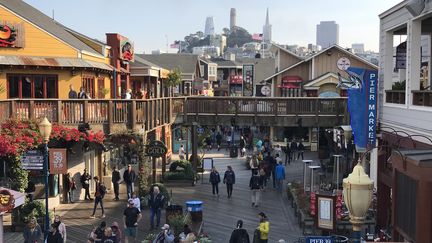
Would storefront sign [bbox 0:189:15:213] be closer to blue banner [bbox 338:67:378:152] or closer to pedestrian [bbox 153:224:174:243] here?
pedestrian [bbox 153:224:174:243]

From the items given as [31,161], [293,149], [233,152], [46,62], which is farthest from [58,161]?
[233,152]

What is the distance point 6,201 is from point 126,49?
20170mm

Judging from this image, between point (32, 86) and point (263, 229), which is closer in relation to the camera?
point (263, 229)

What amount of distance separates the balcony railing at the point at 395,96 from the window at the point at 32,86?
541 inches

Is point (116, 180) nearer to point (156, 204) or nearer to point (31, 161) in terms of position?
point (31, 161)

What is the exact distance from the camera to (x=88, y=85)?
26562 millimetres

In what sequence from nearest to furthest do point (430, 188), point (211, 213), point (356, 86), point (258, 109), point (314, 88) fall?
1. point (430, 188)
2. point (356, 86)
3. point (211, 213)
4. point (258, 109)
5. point (314, 88)

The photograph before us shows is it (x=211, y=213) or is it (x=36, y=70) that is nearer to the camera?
(x=211, y=213)

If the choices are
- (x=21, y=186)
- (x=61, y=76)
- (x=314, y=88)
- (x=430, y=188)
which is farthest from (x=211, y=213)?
(x=314, y=88)

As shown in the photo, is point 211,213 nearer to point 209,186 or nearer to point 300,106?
point 209,186

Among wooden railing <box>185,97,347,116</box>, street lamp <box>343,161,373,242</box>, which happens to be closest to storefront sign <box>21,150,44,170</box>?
wooden railing <box>185,97,347,116</box>

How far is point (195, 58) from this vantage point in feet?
200

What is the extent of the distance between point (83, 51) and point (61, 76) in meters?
1.56

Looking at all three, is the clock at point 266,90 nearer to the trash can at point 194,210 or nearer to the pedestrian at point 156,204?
the pedestrian at point 156,204
